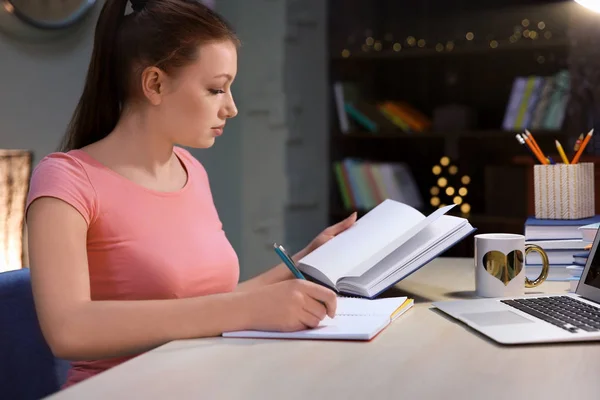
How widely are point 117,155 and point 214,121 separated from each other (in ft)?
0.57

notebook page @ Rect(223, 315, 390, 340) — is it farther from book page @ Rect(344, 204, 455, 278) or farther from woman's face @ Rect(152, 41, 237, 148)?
woman's face @ Rect(152, 41, 237, 148)

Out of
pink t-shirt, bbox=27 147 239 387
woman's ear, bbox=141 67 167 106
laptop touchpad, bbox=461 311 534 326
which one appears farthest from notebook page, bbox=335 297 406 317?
woman's ear, bbox=141 67 167 106

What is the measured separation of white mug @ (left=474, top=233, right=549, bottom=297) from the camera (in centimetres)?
128

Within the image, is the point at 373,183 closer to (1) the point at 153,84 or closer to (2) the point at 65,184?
(1) the point at 153,84

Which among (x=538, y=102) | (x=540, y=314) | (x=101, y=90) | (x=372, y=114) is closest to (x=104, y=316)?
(x=101, y=90)

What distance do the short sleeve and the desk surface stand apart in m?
0.29

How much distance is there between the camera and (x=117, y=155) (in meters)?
1.29

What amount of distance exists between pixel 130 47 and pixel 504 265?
718 mm

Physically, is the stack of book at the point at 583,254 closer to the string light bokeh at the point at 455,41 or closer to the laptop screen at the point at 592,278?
the laptop screen at the point at 592,278

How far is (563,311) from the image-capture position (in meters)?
1.11

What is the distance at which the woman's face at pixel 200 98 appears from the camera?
126cm

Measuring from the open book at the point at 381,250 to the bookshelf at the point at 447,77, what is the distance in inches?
81.2

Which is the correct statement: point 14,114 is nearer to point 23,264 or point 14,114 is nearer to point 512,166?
point 23,264

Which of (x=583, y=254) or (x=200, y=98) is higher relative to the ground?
(x=200, y=98)
